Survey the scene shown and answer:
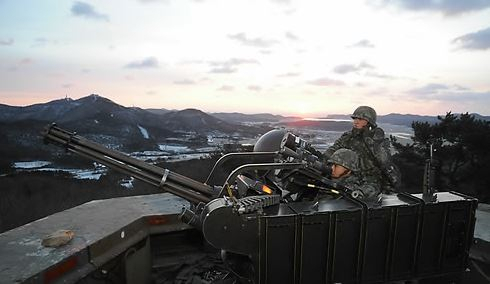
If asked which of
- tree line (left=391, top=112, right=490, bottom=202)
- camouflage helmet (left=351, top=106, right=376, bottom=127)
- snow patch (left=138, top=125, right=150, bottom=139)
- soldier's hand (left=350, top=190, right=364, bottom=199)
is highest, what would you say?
camouflage helmet (left=351, top=106, right=376, bottom=127)

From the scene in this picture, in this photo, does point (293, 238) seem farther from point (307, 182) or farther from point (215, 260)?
point (215, 260)

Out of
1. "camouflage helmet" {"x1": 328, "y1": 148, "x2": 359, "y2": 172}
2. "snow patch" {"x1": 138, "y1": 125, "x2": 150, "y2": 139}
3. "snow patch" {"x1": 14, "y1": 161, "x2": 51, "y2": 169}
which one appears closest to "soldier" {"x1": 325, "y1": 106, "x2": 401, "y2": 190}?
"camouflage helmet" {"x1": 328, "y1": 148, "x2": 359, "y2": 172}

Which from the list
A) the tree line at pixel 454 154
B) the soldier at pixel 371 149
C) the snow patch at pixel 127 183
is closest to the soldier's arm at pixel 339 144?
the soldier at pixel 371 149

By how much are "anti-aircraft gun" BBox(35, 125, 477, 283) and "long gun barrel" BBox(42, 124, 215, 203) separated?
0.01m

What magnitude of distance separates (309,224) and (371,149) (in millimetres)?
2027

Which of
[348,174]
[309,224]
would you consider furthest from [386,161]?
[309,224]

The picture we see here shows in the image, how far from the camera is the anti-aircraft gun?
3408mm

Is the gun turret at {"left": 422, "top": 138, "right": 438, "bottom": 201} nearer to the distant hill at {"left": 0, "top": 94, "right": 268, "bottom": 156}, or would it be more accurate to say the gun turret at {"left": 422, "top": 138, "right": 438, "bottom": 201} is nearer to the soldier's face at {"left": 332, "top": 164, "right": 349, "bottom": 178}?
the soldier's face at {"left": 332, "top": 164, "right": 349, "bottom": 178}

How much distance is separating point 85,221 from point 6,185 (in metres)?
21.7

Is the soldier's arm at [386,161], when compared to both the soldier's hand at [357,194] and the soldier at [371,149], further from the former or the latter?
the soldier's hand at [357,194]

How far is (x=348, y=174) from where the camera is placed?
168 inches

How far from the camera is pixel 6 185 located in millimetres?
22156

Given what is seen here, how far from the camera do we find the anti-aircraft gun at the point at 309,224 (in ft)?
11.2

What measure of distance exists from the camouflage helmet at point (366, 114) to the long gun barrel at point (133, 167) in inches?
98.9
